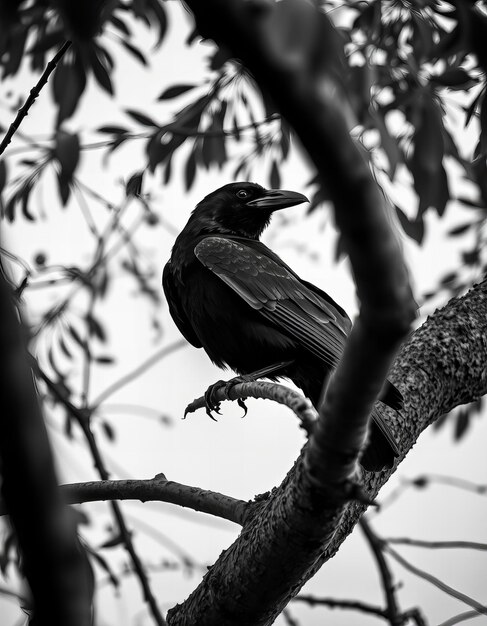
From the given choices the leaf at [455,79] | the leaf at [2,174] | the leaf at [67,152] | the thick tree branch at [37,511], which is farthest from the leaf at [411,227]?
the thick tree branch at [37,511]

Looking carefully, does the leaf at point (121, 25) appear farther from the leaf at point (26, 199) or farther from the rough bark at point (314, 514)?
the rough bark at point (314, 514)

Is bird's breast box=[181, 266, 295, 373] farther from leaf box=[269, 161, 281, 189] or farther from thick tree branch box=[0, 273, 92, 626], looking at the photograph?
thick tree branch box=[0, 273, 92, 626]

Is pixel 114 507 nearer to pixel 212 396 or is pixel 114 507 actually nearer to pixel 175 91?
pixel 212 396

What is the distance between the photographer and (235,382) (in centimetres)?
351

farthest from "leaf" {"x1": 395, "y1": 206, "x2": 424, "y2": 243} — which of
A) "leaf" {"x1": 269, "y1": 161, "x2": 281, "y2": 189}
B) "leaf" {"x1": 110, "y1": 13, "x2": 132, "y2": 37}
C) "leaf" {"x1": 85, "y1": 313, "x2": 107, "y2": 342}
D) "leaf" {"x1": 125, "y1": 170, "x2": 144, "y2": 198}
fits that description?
"leaf" {"x1": 85, "y1": 313, "x2": 107, "y2": 342}

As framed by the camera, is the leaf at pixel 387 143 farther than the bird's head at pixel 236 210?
No

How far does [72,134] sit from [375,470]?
1833mm

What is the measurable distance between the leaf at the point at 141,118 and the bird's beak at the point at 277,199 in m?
1.08

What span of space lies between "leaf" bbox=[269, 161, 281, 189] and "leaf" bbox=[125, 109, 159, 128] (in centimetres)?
109

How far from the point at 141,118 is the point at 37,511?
3.11 m

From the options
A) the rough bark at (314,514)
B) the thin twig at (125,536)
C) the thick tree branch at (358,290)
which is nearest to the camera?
the thick tree branch at (358,290)

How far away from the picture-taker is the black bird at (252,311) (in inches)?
150

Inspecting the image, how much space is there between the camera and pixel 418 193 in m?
3.12

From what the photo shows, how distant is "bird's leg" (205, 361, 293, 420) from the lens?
3490mm
